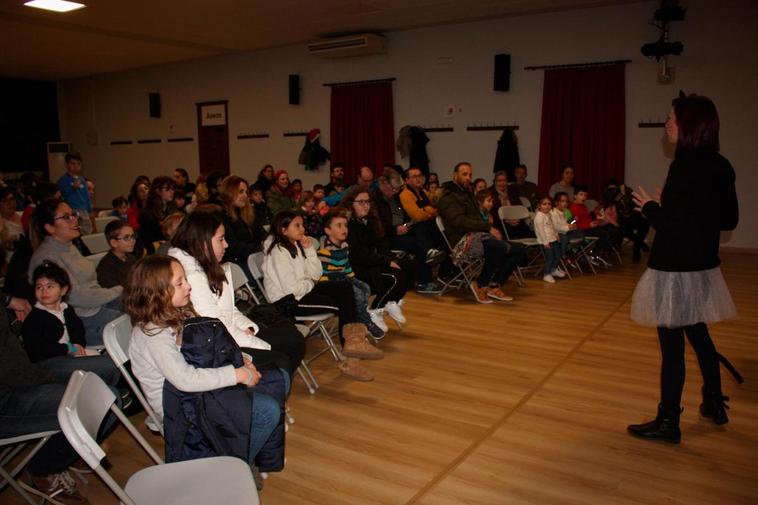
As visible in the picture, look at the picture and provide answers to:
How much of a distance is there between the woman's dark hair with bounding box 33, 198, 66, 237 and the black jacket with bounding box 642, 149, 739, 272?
3369 millimetres

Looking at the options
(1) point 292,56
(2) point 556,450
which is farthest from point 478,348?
(1) point 292,56

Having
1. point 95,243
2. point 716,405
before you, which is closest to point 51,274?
point 95,243

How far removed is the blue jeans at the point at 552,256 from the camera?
22.7 ft

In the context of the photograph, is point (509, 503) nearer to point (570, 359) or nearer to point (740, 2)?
point (570, 359)

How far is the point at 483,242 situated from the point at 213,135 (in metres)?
9.60

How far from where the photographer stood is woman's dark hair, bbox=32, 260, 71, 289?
3.09 metres

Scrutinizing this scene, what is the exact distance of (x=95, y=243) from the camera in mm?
5195

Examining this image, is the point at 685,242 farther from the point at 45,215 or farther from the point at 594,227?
the point at 594,227

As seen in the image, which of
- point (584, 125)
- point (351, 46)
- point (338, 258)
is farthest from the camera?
point (351, 46)

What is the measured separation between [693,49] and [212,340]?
8456mm

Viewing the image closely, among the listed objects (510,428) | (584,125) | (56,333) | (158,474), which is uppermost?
(584,125)

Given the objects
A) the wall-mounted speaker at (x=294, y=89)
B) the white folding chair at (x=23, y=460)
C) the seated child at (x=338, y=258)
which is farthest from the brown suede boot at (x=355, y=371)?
the wall-mounted speaker at (x=294, y=89)

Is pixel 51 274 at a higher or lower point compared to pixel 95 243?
higher

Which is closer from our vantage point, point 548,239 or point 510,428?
point 510,428
